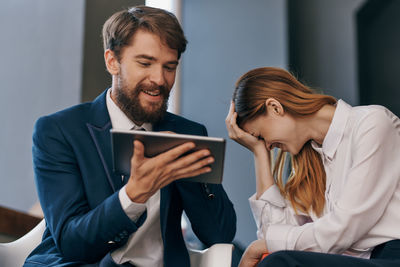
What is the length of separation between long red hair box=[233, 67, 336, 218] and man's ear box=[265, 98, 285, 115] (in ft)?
0.04

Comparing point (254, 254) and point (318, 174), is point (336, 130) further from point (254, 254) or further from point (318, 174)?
point (254, 254)

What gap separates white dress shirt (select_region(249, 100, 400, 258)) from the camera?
143 centimetres

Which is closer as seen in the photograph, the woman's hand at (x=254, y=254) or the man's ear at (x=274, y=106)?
the woman's hand at (x=254, y=254)

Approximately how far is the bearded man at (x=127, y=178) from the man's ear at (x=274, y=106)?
292mm

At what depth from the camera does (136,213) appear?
1.39 m

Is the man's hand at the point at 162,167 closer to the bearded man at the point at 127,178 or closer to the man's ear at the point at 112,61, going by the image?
the bearded man at the point at 127,178

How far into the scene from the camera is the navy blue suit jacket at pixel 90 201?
55.5 inches

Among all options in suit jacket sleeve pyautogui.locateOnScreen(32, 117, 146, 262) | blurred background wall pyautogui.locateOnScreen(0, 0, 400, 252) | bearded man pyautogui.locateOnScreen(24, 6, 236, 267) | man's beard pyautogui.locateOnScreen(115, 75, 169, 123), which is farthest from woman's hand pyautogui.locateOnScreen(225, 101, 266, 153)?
blurred background wall pyautogui.locateOnScreen(0, 0, 400, 252)

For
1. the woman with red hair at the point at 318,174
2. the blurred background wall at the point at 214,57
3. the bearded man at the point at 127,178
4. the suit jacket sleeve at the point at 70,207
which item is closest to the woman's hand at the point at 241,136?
the woman with red hair at the point at 318,174

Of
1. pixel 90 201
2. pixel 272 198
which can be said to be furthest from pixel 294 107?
pixel 90 201

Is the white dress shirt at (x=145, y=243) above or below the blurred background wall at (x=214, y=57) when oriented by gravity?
below

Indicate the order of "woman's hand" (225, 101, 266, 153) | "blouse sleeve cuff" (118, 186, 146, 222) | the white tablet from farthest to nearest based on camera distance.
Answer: "woman's hand" (225, 101, 266, 153) → "blouse sleeve cuff" (118, 186, 146, 222) → the white tablet

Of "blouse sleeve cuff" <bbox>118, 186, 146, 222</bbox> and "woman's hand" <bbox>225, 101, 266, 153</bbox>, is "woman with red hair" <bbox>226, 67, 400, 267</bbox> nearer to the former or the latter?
"woman's hand" <bbox>225, 101, 266, 153</bbox>

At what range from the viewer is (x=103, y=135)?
1644mm
